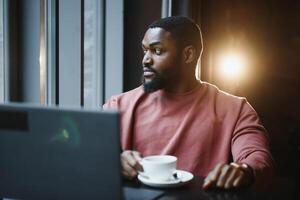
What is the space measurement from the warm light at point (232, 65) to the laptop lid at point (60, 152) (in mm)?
2106

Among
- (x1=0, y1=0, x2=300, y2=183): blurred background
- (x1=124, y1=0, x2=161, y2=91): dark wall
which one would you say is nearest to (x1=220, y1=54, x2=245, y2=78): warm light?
(x1=0, y1=0, x2=300, y2=183): blurred background

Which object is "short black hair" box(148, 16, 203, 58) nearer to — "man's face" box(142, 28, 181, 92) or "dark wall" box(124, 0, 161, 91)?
"man's face" box(142, 28, 181, 92)

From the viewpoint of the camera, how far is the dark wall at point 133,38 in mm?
2314

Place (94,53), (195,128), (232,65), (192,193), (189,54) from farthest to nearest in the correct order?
(232,65)
(94,53)
(189,54)
(195,128)
(192,193)

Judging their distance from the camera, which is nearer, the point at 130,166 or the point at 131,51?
the point at 130,166

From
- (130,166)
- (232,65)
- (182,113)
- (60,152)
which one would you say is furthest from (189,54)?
(232,65)

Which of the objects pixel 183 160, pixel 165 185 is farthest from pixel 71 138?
pixel 183 160

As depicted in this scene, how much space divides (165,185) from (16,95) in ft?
3.04

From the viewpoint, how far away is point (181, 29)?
1.68 metres

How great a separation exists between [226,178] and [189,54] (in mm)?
638

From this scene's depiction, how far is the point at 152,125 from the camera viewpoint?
5.46 ft

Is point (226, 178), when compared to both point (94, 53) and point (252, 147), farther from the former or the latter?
point (94, 53)

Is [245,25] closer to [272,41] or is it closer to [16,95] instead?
[272,41]

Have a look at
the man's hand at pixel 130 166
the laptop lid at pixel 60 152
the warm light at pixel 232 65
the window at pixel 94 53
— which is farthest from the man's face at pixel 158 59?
the warm light at pixel 232 65
